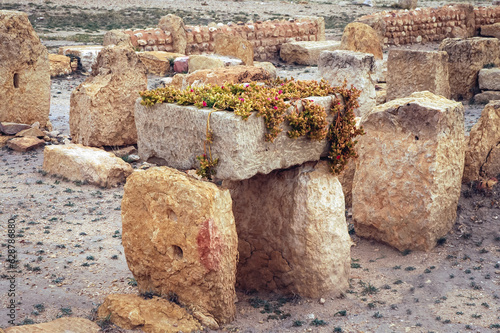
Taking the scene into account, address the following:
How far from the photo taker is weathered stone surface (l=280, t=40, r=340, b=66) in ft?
58.3

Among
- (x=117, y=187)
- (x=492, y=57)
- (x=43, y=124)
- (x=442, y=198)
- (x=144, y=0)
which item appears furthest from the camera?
(x=144, y=0)

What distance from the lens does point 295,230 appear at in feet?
17.0

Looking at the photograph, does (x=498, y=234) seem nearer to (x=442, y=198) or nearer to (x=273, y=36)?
(x=442, y=198)

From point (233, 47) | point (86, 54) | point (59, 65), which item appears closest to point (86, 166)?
point (59, 65)

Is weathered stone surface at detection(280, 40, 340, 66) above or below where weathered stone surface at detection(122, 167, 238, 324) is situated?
above

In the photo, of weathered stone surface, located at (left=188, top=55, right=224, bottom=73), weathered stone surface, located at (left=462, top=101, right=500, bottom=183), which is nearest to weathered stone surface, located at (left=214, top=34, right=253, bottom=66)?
weathered stone surface, located at (left=188, top=55, right=224, bottom=73)

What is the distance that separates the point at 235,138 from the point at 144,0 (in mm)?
27771

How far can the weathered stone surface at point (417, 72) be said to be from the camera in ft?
37.5

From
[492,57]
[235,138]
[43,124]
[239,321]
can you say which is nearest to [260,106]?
[235,138]

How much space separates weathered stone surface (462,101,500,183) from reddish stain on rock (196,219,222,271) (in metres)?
3.92

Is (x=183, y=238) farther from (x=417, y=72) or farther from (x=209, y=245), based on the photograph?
(x=417, y=72)

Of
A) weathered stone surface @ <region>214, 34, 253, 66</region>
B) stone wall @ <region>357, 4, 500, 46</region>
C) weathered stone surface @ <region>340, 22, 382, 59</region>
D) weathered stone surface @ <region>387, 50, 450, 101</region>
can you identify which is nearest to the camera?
weathered stone surface @ <region>387, 50, 450, 101</region>

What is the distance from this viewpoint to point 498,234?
630 centimetres

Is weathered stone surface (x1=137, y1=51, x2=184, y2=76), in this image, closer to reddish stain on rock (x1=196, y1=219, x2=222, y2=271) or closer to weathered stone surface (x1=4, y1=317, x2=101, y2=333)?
reddish stain on rock (x1=196, y1=219, x2=222, y2=271)
